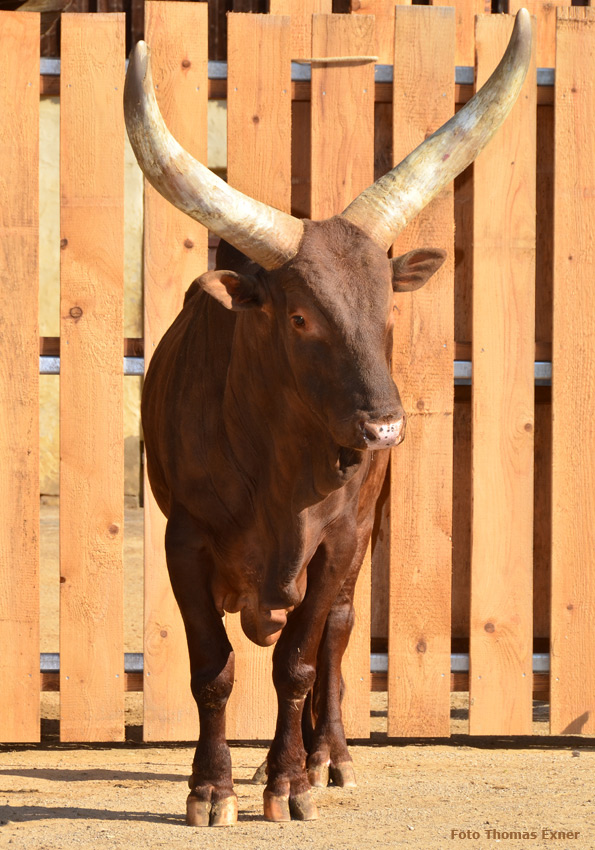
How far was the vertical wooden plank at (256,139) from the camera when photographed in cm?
498

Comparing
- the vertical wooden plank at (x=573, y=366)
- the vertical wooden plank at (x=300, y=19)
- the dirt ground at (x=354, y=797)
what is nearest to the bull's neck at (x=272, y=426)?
the dirt ground at (x=354, y=797)

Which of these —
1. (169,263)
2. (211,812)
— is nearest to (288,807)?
(211,812)

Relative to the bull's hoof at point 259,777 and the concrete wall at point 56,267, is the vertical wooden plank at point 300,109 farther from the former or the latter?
the concrete wall at point 56,267

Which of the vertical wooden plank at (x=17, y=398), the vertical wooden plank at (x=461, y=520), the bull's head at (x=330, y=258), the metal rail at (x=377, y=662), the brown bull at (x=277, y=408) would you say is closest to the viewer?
the bull's head at (x=330, y=258)

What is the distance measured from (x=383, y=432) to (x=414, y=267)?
0.87m

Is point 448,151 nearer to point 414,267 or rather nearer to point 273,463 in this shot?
point 414,267

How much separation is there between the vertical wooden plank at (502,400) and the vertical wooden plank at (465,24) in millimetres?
621

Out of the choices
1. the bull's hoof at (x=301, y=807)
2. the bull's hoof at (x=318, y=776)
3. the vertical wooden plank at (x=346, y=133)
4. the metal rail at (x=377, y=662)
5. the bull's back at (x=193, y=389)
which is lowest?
the bull's hoof at (x=318, y=776)

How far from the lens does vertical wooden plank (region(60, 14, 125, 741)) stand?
16.2ft

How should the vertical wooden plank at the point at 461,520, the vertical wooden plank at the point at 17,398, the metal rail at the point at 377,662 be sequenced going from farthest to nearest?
the vertical wooden plank at the point at 461,520 < the metal rail at the point at 377,662 < the vertical wooden plank at the point at 17,398

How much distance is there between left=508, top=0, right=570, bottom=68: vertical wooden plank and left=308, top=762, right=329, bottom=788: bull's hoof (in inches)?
125

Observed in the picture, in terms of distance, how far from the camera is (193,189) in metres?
3.48

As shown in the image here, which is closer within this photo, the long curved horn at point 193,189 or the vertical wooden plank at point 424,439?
the long curved horn at point 193,189

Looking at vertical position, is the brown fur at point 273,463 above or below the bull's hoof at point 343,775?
above
